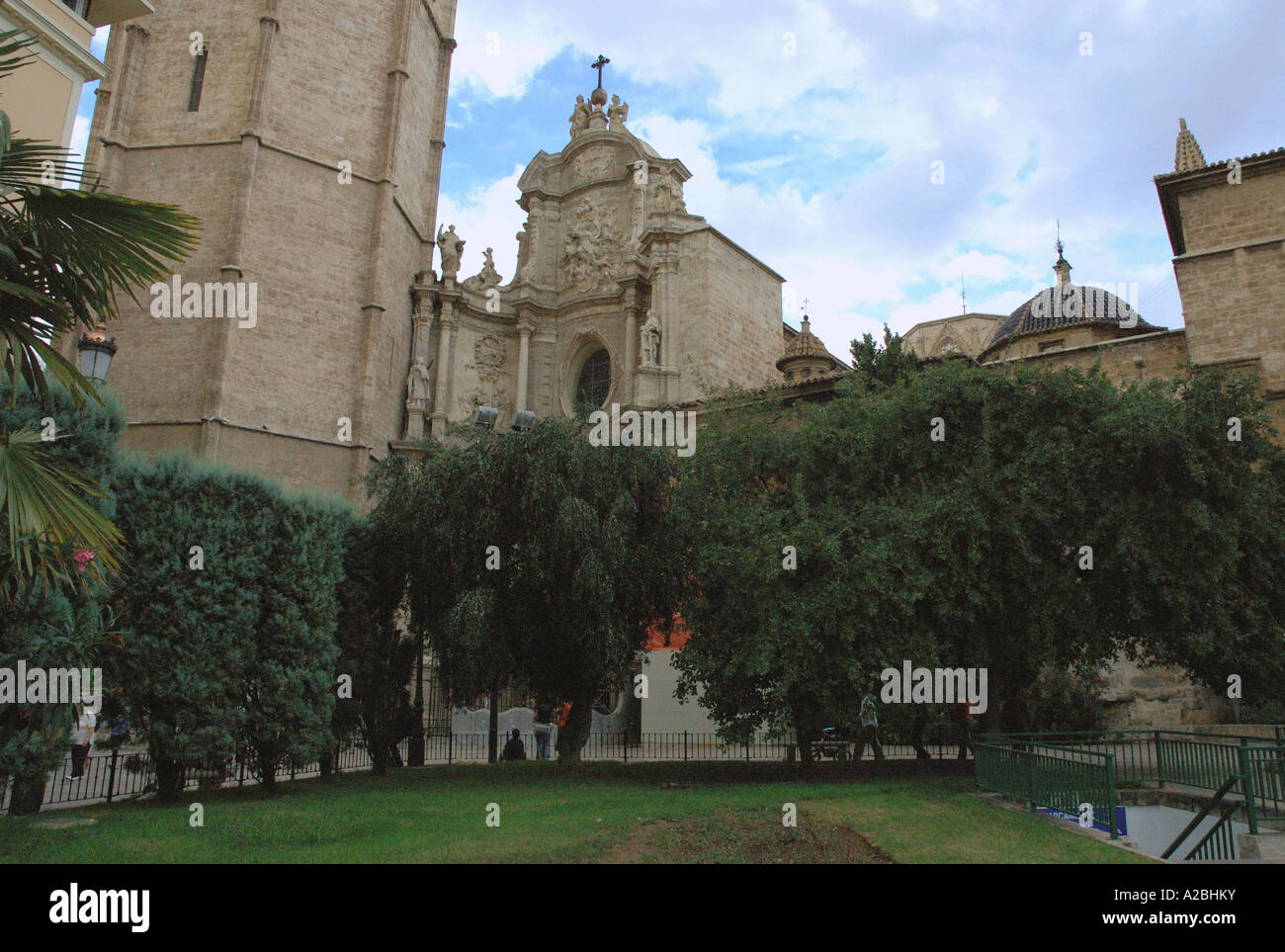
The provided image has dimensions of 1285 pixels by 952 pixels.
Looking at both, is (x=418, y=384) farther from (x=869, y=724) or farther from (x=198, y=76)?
(x=869, y=724)

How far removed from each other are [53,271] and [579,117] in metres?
33.9

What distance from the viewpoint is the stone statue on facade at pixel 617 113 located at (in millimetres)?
35500

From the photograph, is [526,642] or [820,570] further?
[526,642]

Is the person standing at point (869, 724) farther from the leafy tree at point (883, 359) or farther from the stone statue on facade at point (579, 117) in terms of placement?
the stone statue on facade at point (579, 117)

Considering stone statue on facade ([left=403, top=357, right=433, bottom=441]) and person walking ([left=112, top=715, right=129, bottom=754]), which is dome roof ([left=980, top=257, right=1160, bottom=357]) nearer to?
stone statue on facade ([left=403, top=357, right=433, bottom=441])

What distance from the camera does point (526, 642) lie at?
549 inches

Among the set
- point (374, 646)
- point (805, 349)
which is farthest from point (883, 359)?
point (374, 646)

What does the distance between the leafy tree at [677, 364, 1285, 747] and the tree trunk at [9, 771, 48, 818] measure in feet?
26.7

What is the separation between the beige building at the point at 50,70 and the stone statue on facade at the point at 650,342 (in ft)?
61.7

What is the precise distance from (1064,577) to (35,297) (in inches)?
502

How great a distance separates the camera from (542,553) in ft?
43.7

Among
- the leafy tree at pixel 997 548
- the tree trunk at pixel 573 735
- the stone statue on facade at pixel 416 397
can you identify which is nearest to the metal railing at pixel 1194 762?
the leafy tree at pixel 997 548
